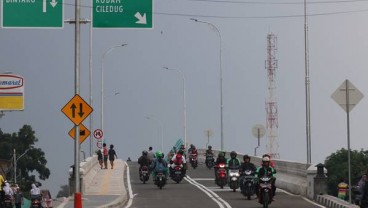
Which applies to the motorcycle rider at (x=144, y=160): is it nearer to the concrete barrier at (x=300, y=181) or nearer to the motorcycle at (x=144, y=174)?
the motorcycle at (x=144, y=174)

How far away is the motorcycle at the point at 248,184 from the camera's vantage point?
3528 cm

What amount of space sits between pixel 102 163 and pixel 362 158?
33.2m

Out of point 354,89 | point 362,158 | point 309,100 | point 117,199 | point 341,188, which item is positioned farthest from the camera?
point 362,158

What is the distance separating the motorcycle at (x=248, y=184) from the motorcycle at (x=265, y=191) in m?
4.45

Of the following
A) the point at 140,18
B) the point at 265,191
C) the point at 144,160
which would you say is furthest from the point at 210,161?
the point at 265,191

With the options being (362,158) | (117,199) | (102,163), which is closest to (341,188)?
(117,199)

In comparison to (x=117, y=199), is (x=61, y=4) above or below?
above

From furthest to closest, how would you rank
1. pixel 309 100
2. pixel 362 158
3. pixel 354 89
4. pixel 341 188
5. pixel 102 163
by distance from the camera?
pixel 362 158 < pixel 102 163 < pixel 341 188 < pixel 309 100 < pixel 354 89

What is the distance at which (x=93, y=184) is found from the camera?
45812 millimetres

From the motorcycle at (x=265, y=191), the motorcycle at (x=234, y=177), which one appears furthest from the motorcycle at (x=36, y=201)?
the motorcycle at (x=265, y=191)

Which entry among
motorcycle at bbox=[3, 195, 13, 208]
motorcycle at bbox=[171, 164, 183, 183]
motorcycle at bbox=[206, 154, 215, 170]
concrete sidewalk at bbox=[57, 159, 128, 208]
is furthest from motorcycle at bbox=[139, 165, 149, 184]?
motorcycle at bbox=[206, 154, 215, 170]

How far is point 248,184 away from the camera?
35531mm

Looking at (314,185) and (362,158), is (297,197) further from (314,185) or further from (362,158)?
(362,158)

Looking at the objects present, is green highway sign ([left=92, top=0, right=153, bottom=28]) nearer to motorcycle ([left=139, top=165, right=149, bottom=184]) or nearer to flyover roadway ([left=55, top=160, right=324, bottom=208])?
flyover roadway ([left=55, top=160, right=324, bottom=208])
